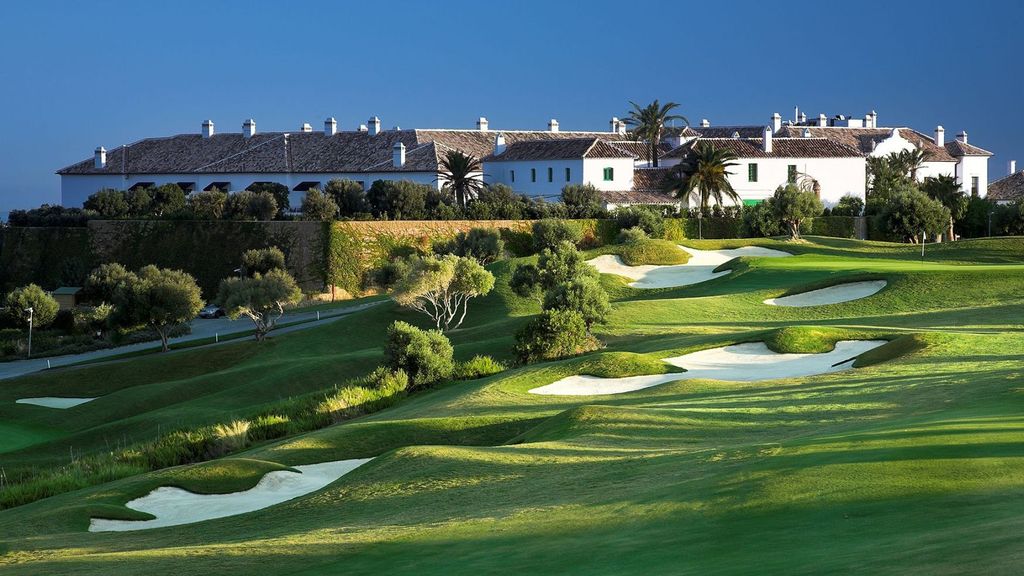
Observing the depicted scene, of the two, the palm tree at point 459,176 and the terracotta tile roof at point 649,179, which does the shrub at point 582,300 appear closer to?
the palm tree at point 459,176

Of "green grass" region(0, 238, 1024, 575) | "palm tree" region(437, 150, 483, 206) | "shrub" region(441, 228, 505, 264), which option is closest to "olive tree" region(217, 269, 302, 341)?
"shrub" region(441, 228, 505, 264)

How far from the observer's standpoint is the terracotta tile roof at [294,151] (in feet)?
311

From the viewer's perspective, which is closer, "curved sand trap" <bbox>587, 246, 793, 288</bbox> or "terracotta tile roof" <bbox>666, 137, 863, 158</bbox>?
"curved sand trap" <bbox>587, 246, 793, 288</bbox>

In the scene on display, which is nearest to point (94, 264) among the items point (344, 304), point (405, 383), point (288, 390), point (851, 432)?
point (344, 304)

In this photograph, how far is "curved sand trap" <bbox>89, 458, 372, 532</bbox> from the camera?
15.4m

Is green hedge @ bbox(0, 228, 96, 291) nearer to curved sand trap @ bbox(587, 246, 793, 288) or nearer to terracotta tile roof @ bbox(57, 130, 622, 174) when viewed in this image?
terracotta tile roof @ bbox(57, 130, 622, 174)

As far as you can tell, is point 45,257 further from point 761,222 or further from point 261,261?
point 761,222

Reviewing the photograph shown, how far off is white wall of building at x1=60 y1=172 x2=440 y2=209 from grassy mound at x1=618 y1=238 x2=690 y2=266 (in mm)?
33536

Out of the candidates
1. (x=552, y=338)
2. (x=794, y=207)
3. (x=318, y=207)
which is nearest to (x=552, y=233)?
(x=794, y=207)

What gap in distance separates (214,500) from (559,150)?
72661mm

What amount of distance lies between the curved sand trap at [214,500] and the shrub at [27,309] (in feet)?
166

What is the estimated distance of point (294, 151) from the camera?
98.4 metres

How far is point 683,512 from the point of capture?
34.0 feet

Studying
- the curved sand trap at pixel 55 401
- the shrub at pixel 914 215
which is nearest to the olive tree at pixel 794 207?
the shrub at pixel 914 215
